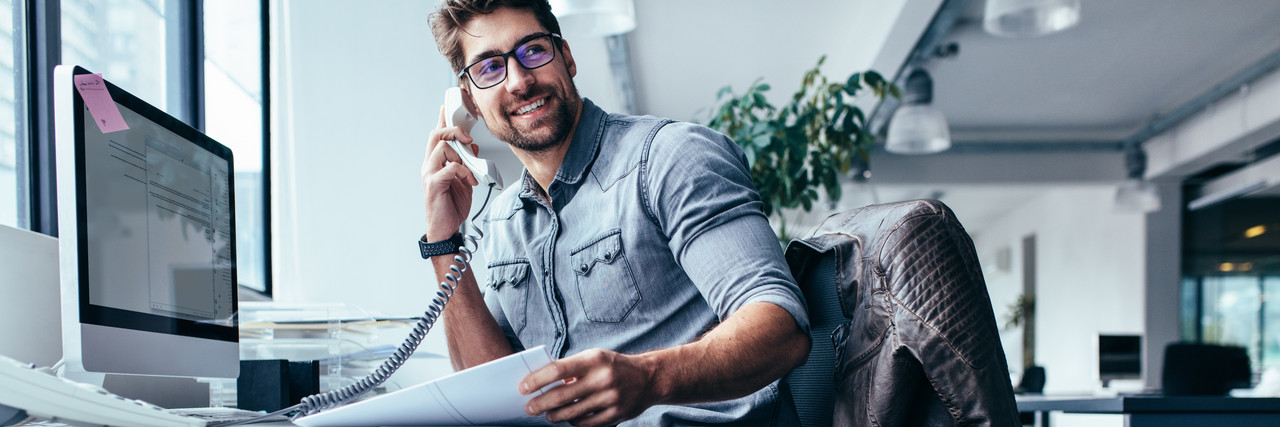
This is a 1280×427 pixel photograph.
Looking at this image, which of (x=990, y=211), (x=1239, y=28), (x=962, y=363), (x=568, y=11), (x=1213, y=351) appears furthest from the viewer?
(x=990, y=211)

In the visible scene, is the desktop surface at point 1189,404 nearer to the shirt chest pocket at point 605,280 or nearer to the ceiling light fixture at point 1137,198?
the shirt chest pocket at point 605,280

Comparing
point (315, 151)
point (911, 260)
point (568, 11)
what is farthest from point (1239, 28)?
point (911, 260)

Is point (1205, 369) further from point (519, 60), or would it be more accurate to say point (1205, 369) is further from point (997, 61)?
point (519, 60)

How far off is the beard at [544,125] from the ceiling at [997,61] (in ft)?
11.3

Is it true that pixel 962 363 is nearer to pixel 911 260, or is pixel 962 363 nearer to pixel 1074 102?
pixel 911 260

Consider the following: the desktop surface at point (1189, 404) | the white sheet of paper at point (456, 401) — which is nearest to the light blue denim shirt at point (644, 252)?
the white sheet of paper at point (456, 401)

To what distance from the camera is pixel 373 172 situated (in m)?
3.37

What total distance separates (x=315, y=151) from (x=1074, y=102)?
6.36m

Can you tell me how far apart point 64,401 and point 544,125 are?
889 millimetres

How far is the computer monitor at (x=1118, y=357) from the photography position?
5617 millimetres

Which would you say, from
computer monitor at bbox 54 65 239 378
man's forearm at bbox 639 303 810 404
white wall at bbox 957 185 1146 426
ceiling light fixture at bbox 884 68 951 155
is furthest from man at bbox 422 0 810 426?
white wall at bbox 957 185 1146 426

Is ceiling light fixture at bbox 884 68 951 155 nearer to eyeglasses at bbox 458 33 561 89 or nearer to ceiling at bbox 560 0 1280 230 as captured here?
ceiling at bbox 560 0 1280 230

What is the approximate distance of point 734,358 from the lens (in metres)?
1.04

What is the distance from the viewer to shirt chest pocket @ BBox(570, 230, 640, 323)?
4.53ft
